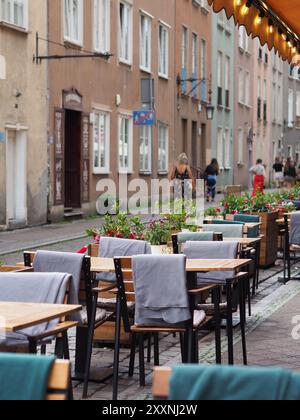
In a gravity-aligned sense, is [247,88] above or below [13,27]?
above

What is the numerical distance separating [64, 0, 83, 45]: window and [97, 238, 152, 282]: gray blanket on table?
16093mm

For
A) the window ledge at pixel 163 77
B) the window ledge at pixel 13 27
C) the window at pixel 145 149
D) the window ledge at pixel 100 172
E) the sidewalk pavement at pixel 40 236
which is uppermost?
the window ledge at pixel 163 77

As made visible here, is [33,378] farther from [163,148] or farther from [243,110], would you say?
[243,110]

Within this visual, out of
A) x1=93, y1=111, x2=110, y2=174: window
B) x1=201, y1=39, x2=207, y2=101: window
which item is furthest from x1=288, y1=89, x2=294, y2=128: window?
x1=93, y1=111, x2=110, y2=174: window

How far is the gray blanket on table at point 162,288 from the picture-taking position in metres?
6.44

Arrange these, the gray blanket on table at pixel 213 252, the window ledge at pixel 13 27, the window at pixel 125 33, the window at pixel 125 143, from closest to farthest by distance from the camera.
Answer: the gray blanket on table at pixel 213 252
the window ledge at pixel 13 27
the window at pixel 125 33
the window at pixel 125 143

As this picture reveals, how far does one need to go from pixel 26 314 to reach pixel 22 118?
54.8 feet

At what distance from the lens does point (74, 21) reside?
2480cm

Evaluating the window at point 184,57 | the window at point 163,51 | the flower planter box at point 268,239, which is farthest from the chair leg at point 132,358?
the window at point 184,57

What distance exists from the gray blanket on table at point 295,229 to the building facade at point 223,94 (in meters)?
28.9

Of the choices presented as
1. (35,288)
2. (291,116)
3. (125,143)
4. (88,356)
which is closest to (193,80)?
(125,143)

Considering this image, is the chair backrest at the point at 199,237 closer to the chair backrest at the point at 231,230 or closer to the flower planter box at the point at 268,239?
the chair backrest at the point at 231,230

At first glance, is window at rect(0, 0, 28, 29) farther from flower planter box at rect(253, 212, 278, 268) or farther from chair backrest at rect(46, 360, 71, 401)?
chair backrest at rect(46, 360, 71, 401)

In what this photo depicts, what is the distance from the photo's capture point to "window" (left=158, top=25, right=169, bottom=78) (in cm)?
3309
